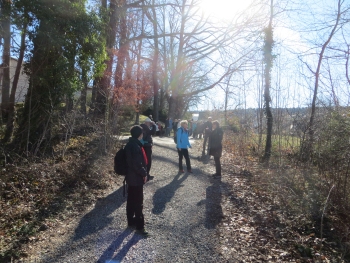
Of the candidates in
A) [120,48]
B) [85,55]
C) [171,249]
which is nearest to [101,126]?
[85,55]

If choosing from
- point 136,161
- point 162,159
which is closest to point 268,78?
point 162,159

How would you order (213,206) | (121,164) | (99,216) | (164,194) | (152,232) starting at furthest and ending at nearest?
(164,194), (213,206), (99,216), (152,232), (121,164)

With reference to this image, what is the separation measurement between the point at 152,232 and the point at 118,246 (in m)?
0.77

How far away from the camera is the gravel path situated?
13.4 feet

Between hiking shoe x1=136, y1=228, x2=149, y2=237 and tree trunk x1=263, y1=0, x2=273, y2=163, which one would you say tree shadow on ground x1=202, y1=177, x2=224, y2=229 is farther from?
tree trunk x1=263, y1=0, x2=273, y2=163

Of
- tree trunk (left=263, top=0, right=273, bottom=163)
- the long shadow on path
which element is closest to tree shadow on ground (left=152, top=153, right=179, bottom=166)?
the long shadow on path

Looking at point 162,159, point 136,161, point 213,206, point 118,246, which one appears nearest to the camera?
point 118,246

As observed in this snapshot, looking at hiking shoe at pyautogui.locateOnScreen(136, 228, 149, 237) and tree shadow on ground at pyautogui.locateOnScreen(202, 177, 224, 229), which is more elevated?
→ hiking shoe at pyautogui.locateOnScreen(136, 228, 149, 237)

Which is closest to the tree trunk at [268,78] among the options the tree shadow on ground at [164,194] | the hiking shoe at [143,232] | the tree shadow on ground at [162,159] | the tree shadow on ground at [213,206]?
the tree shadow on ground at [162,159]

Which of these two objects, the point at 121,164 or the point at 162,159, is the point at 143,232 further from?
the point at 162,159

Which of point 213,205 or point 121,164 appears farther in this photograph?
point 213,205

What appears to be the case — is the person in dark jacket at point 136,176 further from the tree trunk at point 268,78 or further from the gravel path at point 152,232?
the tree trunk at point 268,78

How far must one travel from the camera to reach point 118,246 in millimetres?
4293

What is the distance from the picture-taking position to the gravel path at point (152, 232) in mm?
4082
